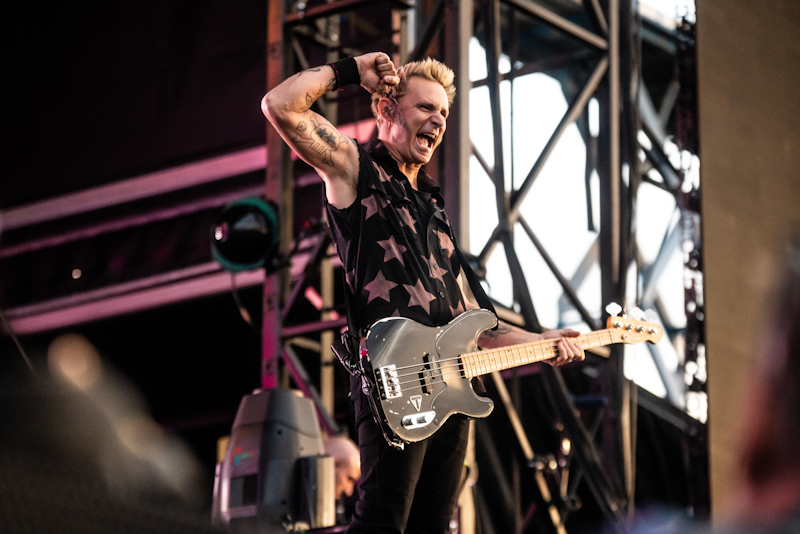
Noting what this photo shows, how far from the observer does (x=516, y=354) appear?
241 centimetres

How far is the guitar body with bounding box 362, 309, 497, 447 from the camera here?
2.05 meters

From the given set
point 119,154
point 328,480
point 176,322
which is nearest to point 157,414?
point 176,322

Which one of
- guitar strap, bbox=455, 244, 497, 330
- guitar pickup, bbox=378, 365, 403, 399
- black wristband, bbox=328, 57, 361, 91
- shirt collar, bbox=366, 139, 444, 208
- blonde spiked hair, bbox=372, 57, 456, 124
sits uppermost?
blonde spiked hair, bbox=372, 57, 456, 124

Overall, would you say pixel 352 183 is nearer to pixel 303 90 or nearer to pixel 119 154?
pixel 303 90

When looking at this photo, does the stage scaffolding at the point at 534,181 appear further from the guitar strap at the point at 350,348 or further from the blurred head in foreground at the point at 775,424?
the guitar strap at the point at 350,348

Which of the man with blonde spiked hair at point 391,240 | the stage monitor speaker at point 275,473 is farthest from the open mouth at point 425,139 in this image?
the stage monitor speaker at point 275,473

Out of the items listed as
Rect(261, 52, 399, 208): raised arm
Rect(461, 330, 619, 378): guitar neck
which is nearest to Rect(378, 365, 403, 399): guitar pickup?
Rect(461, 330, 619, 378): guitar neck

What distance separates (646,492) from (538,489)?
319 centimetres

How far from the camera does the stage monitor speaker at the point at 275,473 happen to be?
3686mm

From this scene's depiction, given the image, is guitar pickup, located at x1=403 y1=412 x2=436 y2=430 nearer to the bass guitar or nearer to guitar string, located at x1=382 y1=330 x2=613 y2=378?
the bass guitar

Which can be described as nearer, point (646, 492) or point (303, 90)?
point (303, 90)

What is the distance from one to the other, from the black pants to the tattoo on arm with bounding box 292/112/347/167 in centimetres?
59

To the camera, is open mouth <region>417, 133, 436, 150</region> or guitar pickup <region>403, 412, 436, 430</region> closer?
guitar pickup <region>403, 412, 436, 430</region>

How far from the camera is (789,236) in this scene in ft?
15.4
